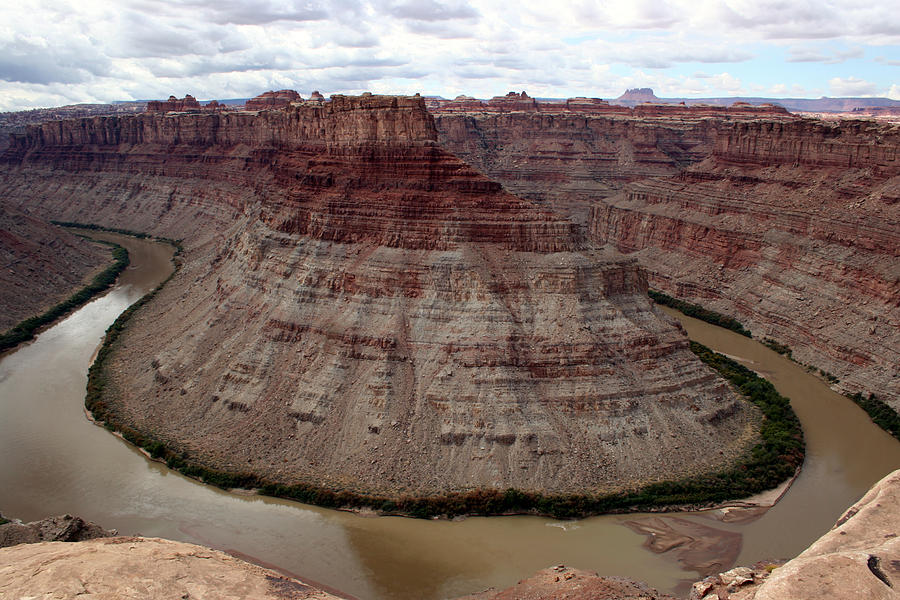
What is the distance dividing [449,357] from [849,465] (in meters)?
22.8

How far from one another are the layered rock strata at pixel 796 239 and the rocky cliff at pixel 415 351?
16.0m

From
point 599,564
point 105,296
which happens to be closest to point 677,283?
point 599,564

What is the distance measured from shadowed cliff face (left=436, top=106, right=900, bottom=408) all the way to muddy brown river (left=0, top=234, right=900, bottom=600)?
10.6m

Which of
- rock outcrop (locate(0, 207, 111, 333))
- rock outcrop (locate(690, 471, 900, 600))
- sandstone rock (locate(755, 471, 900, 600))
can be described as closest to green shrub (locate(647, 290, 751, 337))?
rock outcrop (locate(690, 471, 900, 600))

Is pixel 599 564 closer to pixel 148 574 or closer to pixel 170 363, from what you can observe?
pixel 148 574

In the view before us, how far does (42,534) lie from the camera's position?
2300 centimetres

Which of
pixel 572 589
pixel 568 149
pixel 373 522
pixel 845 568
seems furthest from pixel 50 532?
pixel 568 149

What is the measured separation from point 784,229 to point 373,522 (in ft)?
170

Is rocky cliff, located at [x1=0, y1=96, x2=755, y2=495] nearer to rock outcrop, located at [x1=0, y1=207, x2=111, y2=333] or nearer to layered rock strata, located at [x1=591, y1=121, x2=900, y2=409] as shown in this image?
layered rock strata, located at [x1=591, y1=121, x2=900, y2=409]

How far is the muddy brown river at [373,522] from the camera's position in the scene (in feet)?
94.4

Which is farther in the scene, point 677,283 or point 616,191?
point 616,191

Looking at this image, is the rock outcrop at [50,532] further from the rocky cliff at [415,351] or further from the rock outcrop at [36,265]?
the rock outcrop at [36,265]

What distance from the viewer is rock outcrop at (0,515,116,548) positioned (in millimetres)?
22719

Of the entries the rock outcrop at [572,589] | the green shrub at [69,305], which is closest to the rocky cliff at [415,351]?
the rock outcrop at [572,589]
